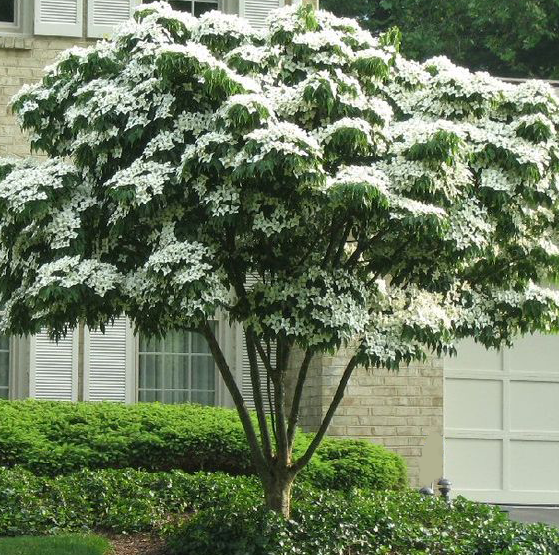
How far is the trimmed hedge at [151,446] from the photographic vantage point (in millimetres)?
11625

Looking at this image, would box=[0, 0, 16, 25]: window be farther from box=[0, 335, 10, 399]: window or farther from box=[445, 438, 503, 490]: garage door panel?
box=[445, 438, 503, 490]: garage door panel

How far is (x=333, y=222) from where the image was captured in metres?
8.78

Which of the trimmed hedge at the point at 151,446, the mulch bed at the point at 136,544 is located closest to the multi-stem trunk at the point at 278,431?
the mulch bed at the point at 136,544

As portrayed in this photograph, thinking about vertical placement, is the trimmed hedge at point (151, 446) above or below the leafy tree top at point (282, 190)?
below

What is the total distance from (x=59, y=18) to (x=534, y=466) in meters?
7.25

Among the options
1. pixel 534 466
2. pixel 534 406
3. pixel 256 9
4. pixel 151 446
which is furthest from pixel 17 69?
pixel 534 466

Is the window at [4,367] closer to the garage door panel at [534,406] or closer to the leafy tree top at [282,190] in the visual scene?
the leafy tree top at [282,190]

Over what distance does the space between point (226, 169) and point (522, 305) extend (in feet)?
8.53

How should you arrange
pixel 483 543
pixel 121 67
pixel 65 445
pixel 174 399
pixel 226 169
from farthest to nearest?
pixel 174 399 → pixel 65 445 → pixel 483 543 → pixel 121 67 → pixel 226 169

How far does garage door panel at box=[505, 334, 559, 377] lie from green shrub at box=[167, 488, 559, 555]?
3.90 m

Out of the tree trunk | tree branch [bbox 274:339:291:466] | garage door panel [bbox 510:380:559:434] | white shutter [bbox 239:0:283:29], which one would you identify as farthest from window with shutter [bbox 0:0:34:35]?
garage door panel [bbox 510:380:559:434]

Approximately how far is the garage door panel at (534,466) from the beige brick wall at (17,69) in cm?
642

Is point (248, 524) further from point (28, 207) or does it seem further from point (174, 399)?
point (174, 399)

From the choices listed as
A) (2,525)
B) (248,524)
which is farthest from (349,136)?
(2,525)
